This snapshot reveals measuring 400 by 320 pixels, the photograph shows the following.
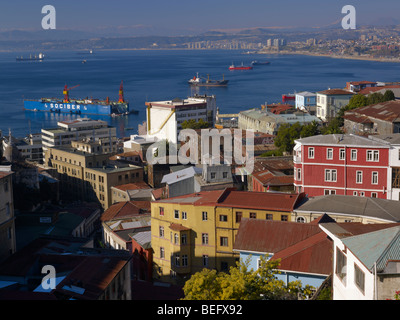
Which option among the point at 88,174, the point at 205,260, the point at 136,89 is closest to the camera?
the point at 205,260

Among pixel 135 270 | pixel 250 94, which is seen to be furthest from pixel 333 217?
pixel 250 94

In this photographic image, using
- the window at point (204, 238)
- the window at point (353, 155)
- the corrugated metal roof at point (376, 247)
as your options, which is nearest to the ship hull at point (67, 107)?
the window at point (353, 155)

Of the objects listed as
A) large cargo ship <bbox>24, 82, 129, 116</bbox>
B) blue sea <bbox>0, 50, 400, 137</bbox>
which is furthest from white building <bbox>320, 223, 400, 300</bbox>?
large cargo ship <bbox>24, 82, 129, 116</bbox>

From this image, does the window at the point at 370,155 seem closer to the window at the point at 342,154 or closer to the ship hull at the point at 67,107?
the window at the point at 342,154

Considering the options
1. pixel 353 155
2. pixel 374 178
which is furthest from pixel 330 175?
pixel 374 178

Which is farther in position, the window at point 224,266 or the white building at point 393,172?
the white building at point 393,172

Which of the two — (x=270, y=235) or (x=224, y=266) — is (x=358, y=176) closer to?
(x=224, y=266)
